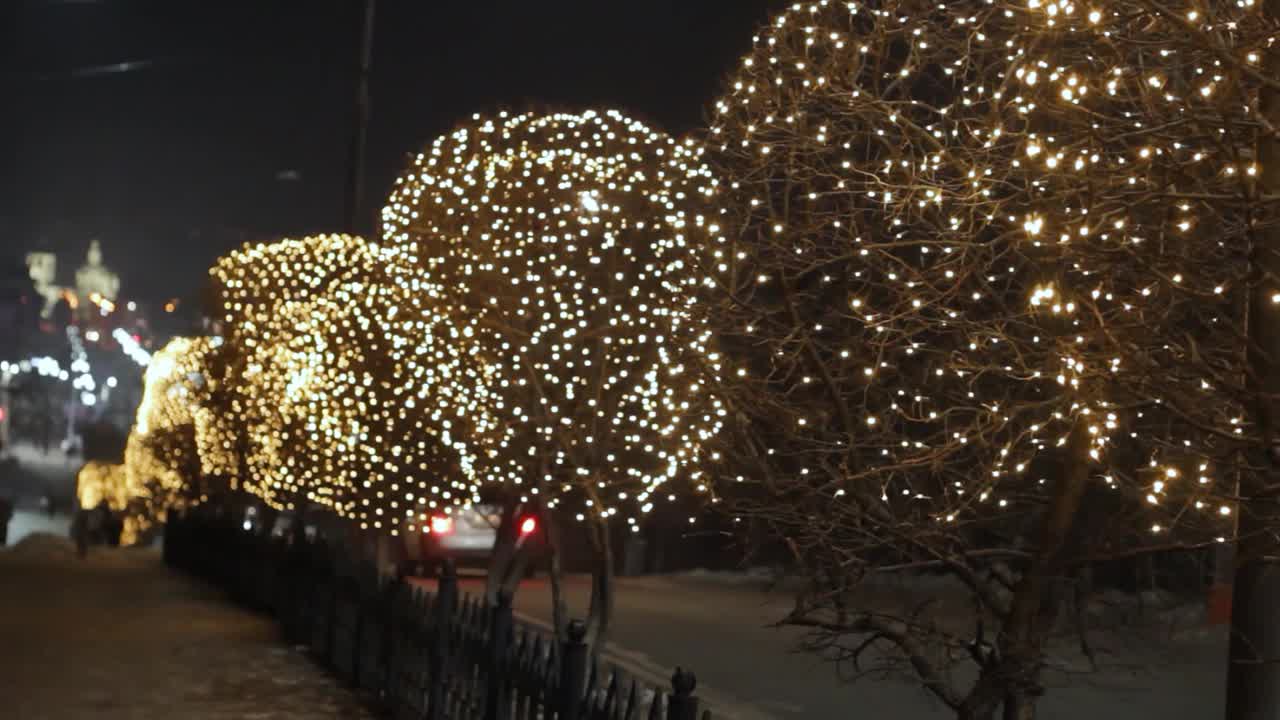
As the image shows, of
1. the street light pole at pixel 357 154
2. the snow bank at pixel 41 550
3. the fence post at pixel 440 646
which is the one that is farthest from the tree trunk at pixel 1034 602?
the snow bank at pixel 41 550

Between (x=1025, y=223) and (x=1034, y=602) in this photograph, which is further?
(x=1034, y=602)

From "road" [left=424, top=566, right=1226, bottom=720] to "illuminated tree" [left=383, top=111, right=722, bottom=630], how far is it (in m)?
2.04

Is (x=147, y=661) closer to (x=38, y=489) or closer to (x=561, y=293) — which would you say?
(x=561, y=293)

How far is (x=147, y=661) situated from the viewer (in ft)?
47.7

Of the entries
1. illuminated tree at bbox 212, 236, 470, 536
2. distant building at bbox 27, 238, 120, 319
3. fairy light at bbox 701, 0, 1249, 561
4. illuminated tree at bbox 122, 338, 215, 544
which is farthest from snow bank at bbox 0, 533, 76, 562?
distant building at bbox 27, 238, 120, 319

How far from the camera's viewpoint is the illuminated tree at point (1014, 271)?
231 inches

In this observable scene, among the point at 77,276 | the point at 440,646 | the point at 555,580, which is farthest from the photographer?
the point at 77,276

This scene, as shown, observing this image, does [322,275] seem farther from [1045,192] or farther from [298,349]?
[1045,192]

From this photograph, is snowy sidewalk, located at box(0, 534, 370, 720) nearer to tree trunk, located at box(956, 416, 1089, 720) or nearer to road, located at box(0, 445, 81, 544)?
tree trunk, located at box(956, 416, 1089, 720)

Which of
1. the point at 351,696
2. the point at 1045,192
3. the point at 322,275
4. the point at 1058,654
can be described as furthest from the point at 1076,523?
the point at 322,275

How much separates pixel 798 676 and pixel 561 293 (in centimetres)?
496

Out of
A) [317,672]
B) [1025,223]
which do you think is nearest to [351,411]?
[317,672]

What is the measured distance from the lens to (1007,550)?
749 centimetres

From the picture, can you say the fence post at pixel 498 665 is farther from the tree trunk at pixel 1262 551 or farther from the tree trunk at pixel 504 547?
the tree trunk at pixel 504 547
